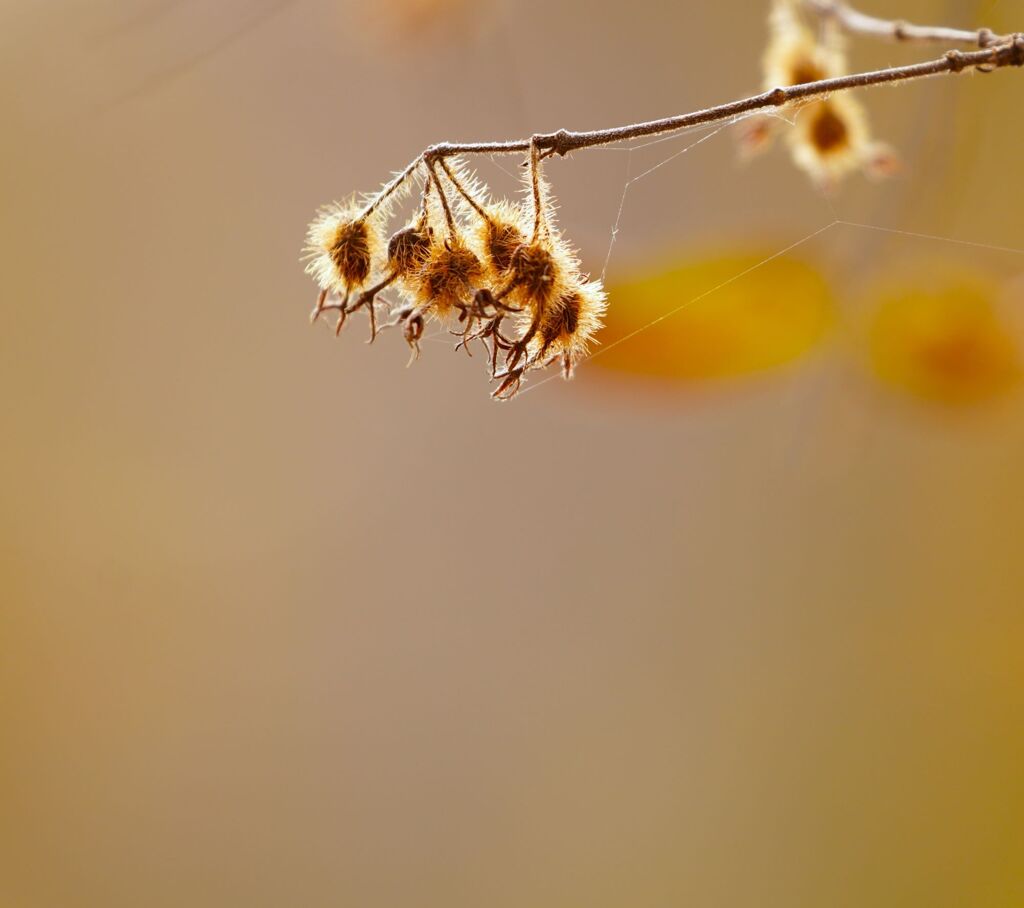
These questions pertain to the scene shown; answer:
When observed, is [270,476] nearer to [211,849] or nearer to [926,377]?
[211,849]

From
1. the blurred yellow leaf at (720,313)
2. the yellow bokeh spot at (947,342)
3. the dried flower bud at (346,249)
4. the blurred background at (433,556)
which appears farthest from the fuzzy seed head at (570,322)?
the blurred background at (433,556)

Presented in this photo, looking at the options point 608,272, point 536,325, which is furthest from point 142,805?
point 536,325

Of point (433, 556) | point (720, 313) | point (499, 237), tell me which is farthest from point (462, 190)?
point (433, 556)

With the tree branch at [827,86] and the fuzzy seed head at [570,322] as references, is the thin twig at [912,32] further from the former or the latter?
the fuzzy seed head at [570,322]

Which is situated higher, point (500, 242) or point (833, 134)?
point (833, 134)

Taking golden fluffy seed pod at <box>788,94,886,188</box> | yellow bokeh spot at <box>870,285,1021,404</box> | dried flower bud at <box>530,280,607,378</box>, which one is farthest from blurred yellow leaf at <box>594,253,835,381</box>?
dried flower bud at <box>530,280,607,378</box>

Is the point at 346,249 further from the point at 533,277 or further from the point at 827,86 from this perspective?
the point at 827,86
